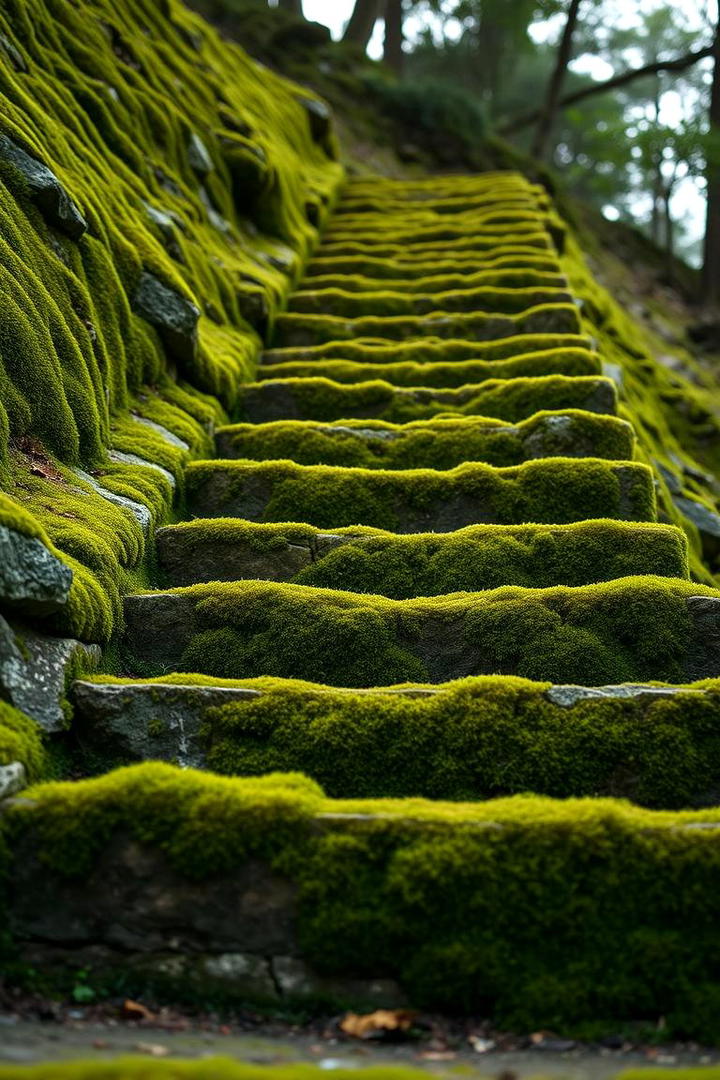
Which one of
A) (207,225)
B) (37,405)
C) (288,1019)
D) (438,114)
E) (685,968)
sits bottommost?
(288,1019)

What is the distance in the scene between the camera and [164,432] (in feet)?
25.3

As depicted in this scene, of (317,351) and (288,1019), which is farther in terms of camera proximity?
(317,351)

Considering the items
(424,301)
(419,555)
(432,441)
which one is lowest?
(419,555)

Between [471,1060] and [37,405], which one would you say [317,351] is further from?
[471,1060]

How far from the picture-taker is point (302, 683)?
4.83 metres

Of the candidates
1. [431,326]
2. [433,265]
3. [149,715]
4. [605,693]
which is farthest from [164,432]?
[433,265]

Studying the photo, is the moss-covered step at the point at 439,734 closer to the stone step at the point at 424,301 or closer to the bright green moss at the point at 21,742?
the bright green moss at the point at 21,742

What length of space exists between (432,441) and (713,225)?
67.5 feet

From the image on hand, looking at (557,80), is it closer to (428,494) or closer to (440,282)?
(440,282)

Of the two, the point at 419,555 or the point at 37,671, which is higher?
the point at 419,555

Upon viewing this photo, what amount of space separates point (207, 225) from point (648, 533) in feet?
26.2

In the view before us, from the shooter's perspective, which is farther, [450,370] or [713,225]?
[713,225]

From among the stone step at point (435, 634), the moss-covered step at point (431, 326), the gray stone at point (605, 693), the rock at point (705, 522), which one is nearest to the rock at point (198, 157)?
the moss-covered step at point (431, 326)

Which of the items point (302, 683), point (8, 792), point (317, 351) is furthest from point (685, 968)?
point (317, 351)
